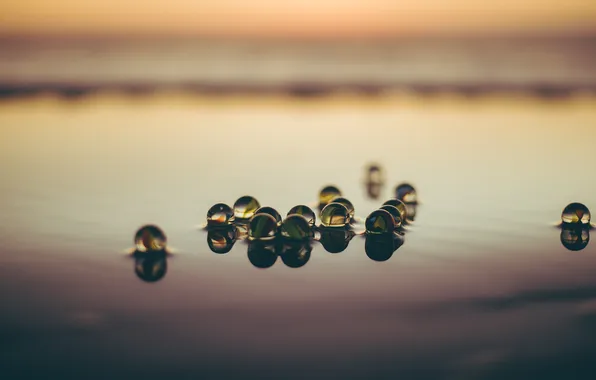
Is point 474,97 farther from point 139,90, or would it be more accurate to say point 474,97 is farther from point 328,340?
point 328,340

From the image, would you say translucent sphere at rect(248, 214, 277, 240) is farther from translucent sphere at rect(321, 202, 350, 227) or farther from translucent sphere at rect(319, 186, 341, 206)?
translucent sphere at rect(319, 186, 341, 206)

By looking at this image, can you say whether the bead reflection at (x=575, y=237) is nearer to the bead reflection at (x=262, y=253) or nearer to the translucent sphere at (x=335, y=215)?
the translucent sphere at (x=335, y=215)

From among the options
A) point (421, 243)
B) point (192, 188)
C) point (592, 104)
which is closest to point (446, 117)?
point (592, 104)

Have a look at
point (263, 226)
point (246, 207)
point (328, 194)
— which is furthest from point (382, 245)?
point (328, 194)

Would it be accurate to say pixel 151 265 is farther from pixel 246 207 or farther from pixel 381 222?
pixel 381 222

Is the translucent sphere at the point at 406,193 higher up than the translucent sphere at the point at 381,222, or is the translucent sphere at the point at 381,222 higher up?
the translucent sphere at the point at 406,193

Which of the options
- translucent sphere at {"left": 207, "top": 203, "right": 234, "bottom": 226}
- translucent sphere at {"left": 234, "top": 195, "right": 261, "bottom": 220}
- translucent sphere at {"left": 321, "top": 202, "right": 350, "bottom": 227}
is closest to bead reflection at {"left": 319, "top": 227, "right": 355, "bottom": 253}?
translucent sphere at {"left": 321, "top": 202, "right": 350, "bottom": 227}

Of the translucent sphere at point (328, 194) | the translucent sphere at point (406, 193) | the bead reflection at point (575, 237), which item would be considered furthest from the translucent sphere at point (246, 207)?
the bead reflection at point (575, 237)
